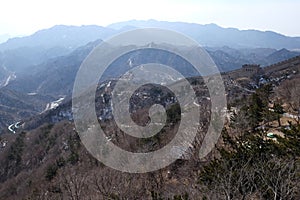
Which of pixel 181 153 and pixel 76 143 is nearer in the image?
pixel 181 153

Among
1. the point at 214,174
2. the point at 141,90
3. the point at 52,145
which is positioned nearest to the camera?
the point at 214,174

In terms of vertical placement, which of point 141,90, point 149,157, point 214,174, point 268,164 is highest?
point 268,164

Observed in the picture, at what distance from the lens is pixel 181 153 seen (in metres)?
24.4

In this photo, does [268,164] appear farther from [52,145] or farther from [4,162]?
[4,162]

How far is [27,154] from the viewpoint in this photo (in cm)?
7588

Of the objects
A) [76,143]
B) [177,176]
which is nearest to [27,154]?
[76,143]

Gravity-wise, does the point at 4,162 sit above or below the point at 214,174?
below

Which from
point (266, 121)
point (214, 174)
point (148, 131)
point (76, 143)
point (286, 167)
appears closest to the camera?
point (286, 167)

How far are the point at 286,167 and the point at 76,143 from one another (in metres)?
49.0

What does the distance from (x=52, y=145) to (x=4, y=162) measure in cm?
1092

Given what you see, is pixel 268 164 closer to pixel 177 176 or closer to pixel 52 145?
pixel 177 176

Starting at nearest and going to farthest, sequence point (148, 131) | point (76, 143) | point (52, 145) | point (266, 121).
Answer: point (266, 121)
point (148, 131)
point (76, 143)
point (52, 145)

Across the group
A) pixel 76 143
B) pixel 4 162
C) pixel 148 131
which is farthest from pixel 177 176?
pixel 4 162

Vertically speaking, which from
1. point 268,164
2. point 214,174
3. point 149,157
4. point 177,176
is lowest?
point 177,176
